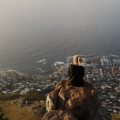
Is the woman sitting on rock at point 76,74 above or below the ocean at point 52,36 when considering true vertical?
below

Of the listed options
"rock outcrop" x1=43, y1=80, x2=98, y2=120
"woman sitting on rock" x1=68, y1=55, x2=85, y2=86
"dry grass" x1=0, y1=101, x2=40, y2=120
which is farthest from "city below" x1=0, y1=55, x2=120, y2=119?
"rock outcrop" x1=43, y1=80, x2=98, y2=120

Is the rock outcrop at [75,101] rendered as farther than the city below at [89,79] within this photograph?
No

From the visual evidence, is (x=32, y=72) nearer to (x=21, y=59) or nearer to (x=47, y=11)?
(x=21, y=59)

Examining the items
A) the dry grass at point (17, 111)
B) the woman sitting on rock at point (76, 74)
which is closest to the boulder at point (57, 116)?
the woman sitting on rock at point (76, 74)

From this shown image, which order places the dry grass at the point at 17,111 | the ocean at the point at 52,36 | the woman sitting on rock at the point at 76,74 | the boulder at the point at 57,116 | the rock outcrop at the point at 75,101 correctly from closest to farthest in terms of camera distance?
the boulder at the point at 57,116, the rock outcrop at the point at 75,101, the woman sitting on rock at the point at 76,74, the dry grass at the point at 17,111, the ocean at the point at 52,36

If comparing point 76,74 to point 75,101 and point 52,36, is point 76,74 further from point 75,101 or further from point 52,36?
point 52,36

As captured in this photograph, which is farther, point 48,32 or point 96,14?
point 96,14

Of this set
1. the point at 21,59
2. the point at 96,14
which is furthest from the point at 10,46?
the point at 96,14

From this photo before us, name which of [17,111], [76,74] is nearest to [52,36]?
[17,111]

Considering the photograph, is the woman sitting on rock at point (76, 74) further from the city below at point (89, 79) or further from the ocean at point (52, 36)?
the ocean at point (52, 36)
